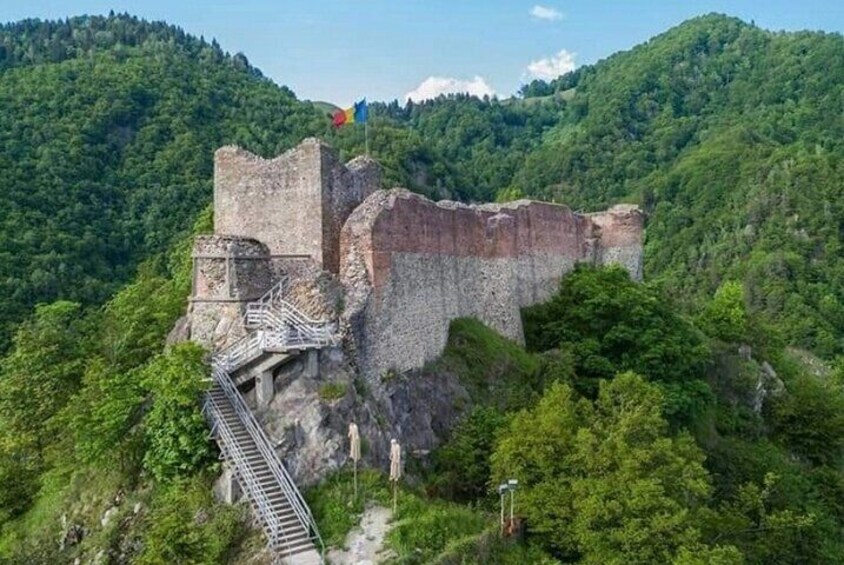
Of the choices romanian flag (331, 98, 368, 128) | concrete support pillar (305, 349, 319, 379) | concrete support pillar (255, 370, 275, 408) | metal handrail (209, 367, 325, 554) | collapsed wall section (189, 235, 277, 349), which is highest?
romanian flag (331, 98, 368, 128)

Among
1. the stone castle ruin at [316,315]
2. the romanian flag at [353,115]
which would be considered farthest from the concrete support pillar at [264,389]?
the romanian flag at [353,115]

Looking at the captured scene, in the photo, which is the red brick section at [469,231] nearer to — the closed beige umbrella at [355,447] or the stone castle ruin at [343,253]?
the stone castle ruin at [343,253]

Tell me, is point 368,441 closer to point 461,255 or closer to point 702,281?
point 461,255

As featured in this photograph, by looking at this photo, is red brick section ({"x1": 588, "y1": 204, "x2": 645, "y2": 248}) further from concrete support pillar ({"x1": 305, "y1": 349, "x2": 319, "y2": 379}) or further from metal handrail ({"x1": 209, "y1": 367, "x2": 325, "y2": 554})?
metal handrail ({"x1": 209, "y1": 367, "x2": 325, "y2": 554})

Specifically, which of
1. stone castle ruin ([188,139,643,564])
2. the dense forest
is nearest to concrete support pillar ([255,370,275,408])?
stone castle ruin ([188,139,643,564])

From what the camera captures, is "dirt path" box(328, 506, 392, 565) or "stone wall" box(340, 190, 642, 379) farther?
"stone wall" box(340, 190, 642, 379)

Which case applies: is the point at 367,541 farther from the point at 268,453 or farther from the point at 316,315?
the point at 316,315
